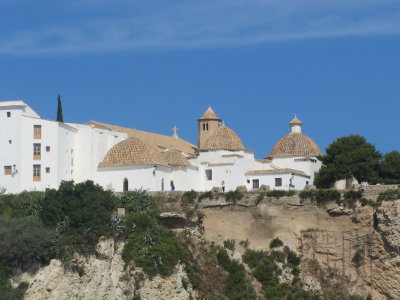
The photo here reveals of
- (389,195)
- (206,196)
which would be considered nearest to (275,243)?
(206,196)

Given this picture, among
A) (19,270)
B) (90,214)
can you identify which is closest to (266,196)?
(90,214)

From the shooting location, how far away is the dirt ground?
60938 millimetres

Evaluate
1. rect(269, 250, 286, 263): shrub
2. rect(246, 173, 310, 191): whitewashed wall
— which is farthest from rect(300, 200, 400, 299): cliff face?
rect(246, 173, 310, 191): whitewashed wall

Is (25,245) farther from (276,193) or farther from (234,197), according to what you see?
(276,193)

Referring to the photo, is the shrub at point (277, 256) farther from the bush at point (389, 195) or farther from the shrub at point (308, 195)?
the bush at point (389, 195)

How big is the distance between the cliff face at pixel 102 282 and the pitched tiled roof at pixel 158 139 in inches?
473

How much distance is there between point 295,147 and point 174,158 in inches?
323

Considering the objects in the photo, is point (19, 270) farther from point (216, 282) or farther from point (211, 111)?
point (211, 111)

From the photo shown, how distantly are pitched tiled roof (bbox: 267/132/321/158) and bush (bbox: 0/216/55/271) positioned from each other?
1927 centimetres

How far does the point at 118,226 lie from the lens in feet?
190

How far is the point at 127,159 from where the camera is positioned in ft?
214

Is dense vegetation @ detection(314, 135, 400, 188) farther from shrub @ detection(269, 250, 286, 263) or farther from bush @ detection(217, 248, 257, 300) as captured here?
bush @ detection(217, 248, 257, 300)

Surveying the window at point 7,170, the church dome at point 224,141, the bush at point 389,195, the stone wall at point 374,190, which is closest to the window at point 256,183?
the church dome at point 224,141

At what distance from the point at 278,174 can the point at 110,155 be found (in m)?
9.90
